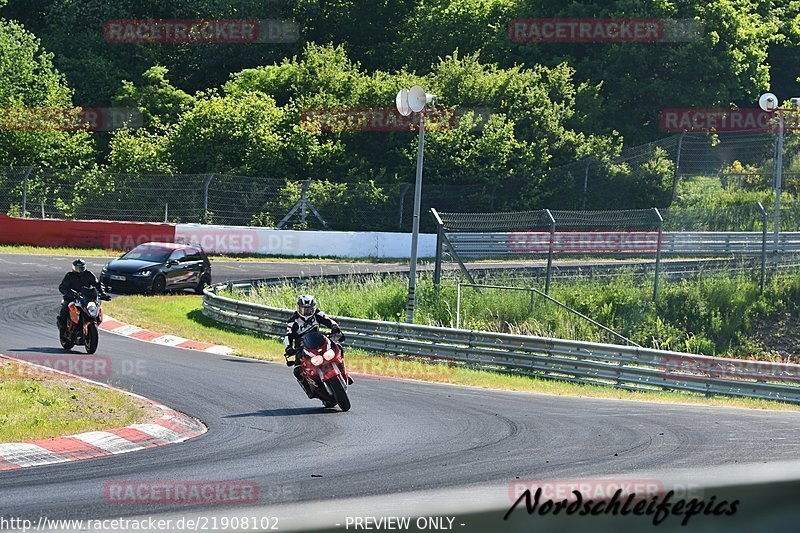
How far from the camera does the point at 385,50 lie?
5534cm

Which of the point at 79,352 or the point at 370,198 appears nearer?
the point at 79,352

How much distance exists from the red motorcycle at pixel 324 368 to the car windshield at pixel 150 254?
14022mm

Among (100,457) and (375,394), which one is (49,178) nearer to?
(375,394)

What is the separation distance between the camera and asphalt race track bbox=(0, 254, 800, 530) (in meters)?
8.27

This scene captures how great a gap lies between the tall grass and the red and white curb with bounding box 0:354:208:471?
11442 mm

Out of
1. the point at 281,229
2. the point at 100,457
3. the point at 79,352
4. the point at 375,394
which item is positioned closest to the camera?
the point at 100,457

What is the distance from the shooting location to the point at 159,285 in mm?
25969

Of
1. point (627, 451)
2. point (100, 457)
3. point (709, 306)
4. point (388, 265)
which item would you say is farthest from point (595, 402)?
point (388, 265)

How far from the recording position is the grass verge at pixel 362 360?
17.1 meters

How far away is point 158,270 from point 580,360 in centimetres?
1185

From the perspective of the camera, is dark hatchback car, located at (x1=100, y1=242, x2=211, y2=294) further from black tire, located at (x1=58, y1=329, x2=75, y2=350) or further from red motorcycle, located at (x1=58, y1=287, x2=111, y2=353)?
red motorcycle, located at (x1=58, y1=287, x2=111, y2=353)

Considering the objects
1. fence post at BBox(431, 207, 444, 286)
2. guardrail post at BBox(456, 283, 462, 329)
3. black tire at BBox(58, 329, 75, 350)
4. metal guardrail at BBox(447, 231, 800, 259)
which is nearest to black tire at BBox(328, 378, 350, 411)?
black tire at BBox(58, 329, 75, 350)

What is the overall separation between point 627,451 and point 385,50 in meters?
46.9

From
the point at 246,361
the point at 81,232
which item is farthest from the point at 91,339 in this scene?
the point at 81,232
